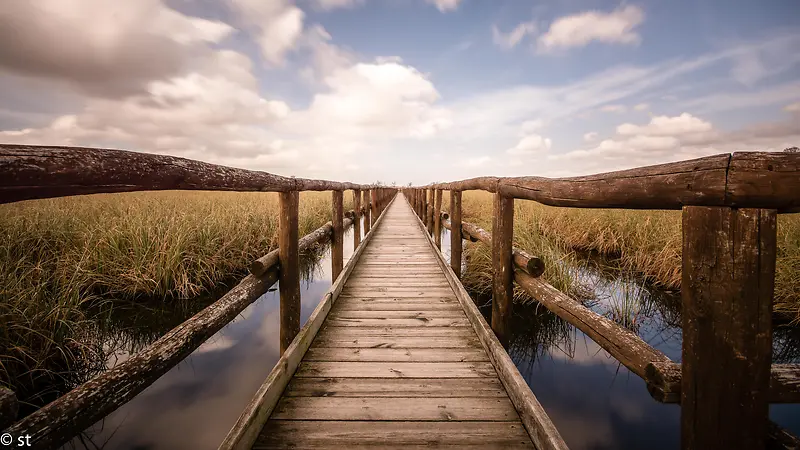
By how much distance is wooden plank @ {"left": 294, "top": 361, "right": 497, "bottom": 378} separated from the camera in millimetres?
1972

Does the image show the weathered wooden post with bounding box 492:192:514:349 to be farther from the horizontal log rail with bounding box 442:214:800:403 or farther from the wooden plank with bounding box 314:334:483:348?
the horizontal log rail with bounding box 442:214:800:403

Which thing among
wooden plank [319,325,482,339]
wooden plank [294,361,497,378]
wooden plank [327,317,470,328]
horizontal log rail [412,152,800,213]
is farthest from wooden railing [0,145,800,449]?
wooden plank [327,317,470,328]

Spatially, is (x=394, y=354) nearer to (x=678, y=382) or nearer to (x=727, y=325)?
(x=678, y=382)

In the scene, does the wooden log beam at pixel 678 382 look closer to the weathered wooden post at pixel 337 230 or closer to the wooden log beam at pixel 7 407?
the wooden log beam at pixel 7 407

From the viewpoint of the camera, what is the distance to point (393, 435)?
59.0 inches

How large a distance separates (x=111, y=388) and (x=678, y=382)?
5.47ft

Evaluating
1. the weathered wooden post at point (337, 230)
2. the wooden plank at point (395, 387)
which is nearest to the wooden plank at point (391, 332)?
the wooden plank at point (395, 387)

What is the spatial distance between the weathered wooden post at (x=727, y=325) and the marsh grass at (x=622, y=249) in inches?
136

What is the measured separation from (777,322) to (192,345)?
583 cm

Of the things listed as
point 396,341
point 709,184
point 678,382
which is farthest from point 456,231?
point 709,184

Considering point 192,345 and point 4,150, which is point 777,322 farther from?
point 4,150

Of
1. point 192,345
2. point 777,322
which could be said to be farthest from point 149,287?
point 777,322

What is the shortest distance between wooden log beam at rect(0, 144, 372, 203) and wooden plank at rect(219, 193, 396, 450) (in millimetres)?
1018

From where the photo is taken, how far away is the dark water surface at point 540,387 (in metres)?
2.40
